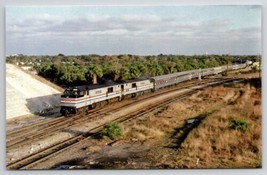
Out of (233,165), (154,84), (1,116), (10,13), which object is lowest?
(233,165)

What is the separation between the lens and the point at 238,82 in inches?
131

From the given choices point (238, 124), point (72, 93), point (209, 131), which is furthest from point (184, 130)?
point (72, 93)

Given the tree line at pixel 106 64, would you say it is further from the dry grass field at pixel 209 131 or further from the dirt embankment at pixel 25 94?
the dry grass field at pixel 209 131

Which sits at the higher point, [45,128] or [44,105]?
[44,105]

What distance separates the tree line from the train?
1.8 inches

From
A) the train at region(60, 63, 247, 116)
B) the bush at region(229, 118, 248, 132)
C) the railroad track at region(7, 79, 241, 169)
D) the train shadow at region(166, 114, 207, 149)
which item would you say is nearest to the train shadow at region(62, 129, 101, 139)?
the railroad track at region(7, 79, 241, 169)

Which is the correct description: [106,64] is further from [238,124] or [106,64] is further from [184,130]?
[238,124]

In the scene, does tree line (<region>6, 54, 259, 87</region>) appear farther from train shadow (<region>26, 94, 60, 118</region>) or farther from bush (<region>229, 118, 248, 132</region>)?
bush (<region>229, 118, 248, 132</region>)

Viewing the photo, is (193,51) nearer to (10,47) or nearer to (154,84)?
(154,84)

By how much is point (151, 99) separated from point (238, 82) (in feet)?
2.16

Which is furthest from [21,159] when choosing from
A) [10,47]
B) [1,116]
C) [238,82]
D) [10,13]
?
[238,82]

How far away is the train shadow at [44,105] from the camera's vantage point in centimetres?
325

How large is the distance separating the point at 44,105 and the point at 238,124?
140 cm

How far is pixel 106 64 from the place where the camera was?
3277 mm
